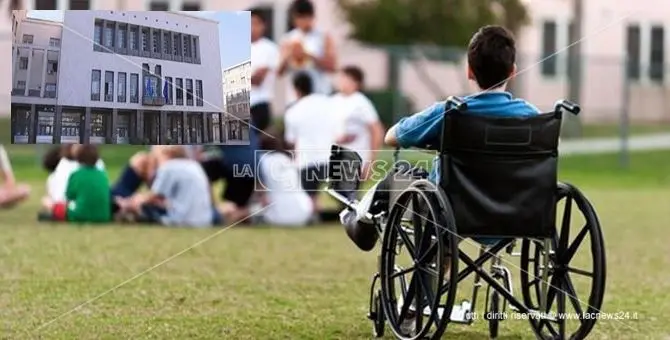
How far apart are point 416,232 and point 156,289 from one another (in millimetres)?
2563

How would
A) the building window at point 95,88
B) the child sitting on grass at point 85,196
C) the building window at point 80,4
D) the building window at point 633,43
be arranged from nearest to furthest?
1. the building window at point 95,88
2. the child sitting on grass at point 85,196
3. the building window at point 80,4
4. the building window at point 633,43

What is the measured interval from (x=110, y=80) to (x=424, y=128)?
1.40m

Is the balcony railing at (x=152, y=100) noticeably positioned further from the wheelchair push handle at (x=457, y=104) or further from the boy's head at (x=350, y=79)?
the boy's head at (x=350, y=79)

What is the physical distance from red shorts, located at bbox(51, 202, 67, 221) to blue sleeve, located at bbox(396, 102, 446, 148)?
23.4 ft

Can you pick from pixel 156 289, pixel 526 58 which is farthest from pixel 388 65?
pixel 156 289

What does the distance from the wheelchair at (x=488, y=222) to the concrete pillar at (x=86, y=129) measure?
135 centimetres

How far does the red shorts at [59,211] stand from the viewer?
12953 mm

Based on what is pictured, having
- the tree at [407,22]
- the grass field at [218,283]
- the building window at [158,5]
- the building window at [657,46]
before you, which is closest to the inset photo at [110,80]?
the grass field at [218,283]

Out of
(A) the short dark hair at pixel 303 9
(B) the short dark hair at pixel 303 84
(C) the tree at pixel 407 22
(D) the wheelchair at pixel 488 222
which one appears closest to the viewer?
(D) the wheelchair at pixel 488 222

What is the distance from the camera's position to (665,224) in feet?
45.3

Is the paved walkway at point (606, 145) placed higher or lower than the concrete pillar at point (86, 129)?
lower

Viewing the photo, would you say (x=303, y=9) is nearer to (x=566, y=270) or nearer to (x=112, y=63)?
(x=112, y=63)

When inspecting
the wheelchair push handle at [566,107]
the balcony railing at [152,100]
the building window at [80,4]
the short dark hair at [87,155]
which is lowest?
the short dark hair at [87,155]

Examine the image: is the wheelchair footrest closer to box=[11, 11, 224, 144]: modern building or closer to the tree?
box=[11, 11, 224, 144]: modern building
